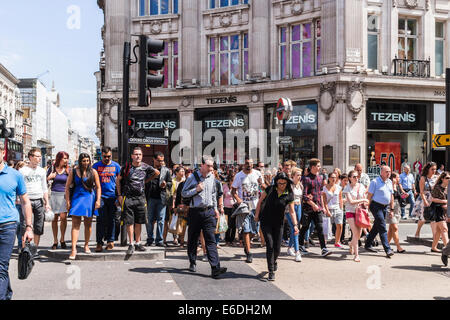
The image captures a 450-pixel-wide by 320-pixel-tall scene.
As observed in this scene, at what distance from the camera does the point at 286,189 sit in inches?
320

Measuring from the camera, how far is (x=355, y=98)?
923 inches

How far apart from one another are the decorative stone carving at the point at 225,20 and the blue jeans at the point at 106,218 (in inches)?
777

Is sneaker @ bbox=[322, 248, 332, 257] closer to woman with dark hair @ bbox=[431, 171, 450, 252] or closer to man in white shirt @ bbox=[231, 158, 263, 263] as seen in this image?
man in white shirt @ bbox=[231, 158, 263, 263]

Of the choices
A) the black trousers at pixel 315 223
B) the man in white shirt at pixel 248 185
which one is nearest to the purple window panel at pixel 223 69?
the man in white shirt at pixel 248 185

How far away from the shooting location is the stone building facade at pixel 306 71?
23578 millimetres

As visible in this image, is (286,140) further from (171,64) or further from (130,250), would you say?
(130,250)

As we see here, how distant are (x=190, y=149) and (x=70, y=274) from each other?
798 inches

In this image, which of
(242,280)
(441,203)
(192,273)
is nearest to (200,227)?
(192,273)

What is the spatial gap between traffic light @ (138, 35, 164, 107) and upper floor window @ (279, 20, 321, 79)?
1657 cm

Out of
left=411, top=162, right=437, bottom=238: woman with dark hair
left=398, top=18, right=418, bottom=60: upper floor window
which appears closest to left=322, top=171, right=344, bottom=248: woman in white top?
left=411, top=162, right=437, bottom=238: woman with dark hair

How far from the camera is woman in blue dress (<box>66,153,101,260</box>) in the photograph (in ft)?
28.7
